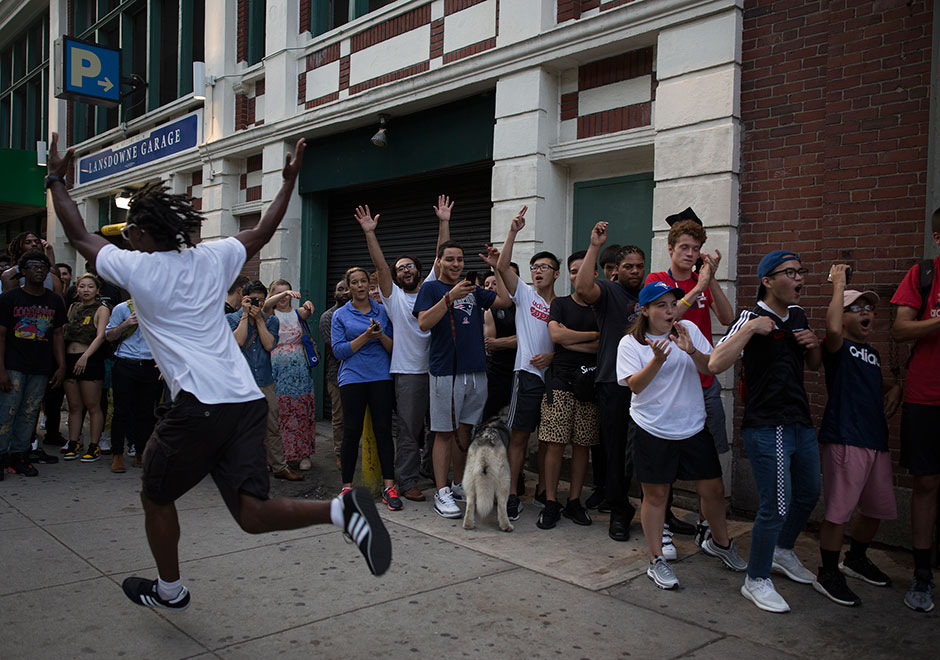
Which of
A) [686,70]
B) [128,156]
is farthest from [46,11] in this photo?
[686,70]

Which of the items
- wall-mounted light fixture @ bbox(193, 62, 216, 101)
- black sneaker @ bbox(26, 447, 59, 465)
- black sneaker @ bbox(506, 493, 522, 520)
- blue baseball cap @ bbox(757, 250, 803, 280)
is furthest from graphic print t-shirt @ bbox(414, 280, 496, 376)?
wall-mounted light fixture @ bbox(193, 62, 216, 101)

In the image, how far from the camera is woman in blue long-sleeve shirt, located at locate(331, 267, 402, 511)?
239 inches

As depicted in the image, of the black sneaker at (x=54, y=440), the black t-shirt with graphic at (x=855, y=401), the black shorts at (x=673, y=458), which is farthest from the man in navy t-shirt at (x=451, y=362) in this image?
the black sneaker at (x=54, y=440)

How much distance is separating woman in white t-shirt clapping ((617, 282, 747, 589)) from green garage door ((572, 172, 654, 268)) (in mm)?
2743

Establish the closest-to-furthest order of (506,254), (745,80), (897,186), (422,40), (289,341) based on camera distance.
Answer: (897,186) → (506,254) → (745,80) → (289,341) → (422,40)

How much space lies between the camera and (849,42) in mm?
5352

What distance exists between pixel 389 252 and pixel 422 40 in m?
2.73

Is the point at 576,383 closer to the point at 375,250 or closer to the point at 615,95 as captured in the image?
the point at 375,250

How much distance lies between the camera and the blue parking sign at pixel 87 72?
555 inches

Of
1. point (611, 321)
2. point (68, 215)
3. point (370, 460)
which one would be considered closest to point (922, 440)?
point (611, 321)

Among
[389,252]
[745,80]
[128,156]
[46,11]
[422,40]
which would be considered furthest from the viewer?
[46,11]

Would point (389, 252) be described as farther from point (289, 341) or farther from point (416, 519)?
point (416, 519)

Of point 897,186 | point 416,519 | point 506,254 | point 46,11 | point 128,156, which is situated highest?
point 46,11

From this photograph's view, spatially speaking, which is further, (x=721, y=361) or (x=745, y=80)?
(x=745, y=80)
